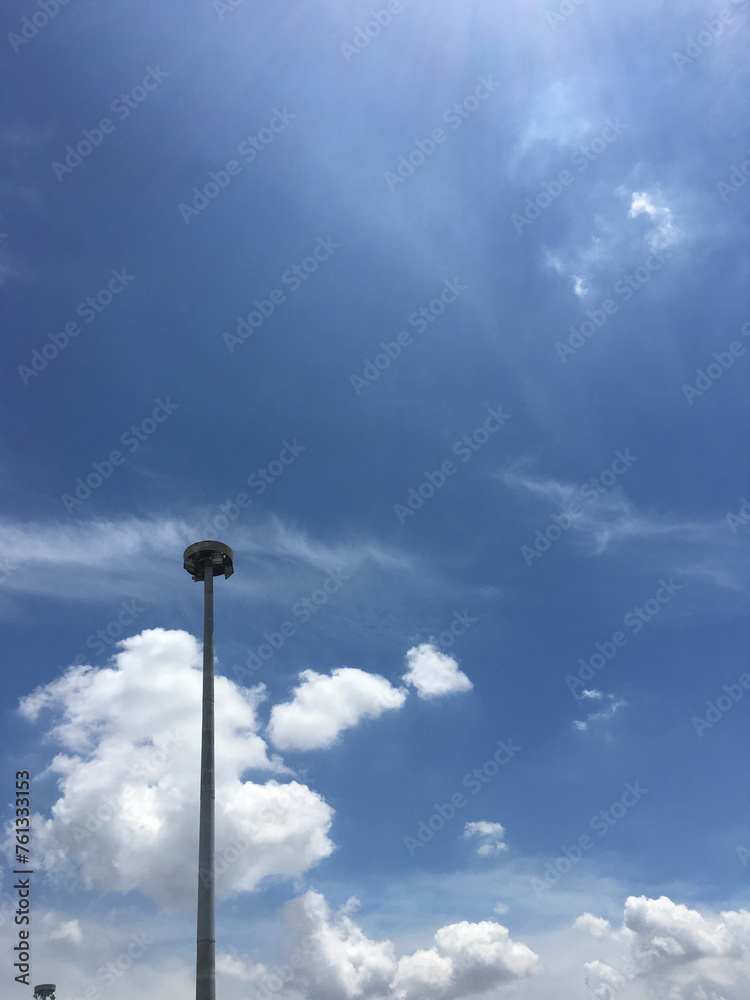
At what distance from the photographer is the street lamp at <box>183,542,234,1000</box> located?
33500 mm

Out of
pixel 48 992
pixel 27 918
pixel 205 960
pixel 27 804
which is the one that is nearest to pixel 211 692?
pixel 205 960

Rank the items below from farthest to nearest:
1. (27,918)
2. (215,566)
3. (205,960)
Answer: (27,918)
(215,566)
(205,960)

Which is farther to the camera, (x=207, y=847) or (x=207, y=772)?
(x=207, y=772)

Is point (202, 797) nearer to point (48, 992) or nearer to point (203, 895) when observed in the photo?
point (203, 895)

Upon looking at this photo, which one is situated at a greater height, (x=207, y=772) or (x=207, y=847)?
(x=207, y=772)

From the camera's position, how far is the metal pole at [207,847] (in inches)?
1311

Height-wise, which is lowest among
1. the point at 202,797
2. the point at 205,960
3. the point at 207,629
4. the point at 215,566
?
the point at 205,960

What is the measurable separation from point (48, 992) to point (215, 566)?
188 feet

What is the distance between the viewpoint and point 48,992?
7350 cm

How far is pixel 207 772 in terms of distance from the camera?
1492 inches

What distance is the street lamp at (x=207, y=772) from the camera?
33.5 meters

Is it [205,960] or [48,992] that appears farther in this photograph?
[48,992]

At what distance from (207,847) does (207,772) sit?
11.8 feet

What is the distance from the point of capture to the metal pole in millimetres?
33294
